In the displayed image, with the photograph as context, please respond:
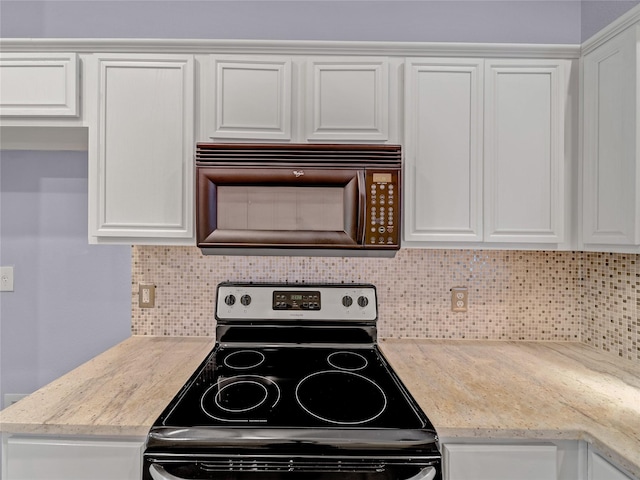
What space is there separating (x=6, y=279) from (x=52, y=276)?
219 mm

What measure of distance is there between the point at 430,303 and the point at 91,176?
5.06 feet

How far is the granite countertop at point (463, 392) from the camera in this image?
1.04 metres

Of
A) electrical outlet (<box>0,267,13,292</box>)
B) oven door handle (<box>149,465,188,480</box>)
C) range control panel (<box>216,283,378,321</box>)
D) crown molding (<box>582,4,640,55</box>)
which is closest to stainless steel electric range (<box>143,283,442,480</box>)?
oven door handle (<box>149,465,188,480</box>)

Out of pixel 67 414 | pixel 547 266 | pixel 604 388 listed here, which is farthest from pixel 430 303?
pixel 67 414

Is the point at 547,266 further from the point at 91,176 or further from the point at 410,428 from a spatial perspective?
the point at 91,176

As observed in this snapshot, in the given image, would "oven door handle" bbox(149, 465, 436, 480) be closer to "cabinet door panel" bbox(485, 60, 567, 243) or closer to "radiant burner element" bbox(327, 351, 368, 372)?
"radiant burner element" bbox(327, 351, 368, 372)

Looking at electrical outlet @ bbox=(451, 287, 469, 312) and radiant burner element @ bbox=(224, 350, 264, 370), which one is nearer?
radiant burner element @ bbox=(224, 350, 264, 370)

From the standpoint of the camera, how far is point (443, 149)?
1.55 metres

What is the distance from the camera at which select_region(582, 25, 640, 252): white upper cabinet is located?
1314mm

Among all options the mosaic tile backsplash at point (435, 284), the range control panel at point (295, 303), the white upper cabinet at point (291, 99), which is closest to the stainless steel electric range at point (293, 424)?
the range control panel at point (295, 303)

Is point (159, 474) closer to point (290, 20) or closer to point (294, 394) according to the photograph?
point (294, 394)

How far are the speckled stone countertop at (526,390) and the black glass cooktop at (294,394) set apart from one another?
0.32 feet

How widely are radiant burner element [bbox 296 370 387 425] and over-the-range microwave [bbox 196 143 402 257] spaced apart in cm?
46

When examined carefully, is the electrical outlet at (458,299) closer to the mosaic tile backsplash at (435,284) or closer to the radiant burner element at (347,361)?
the mosaic tile backsplash at (435,284)
